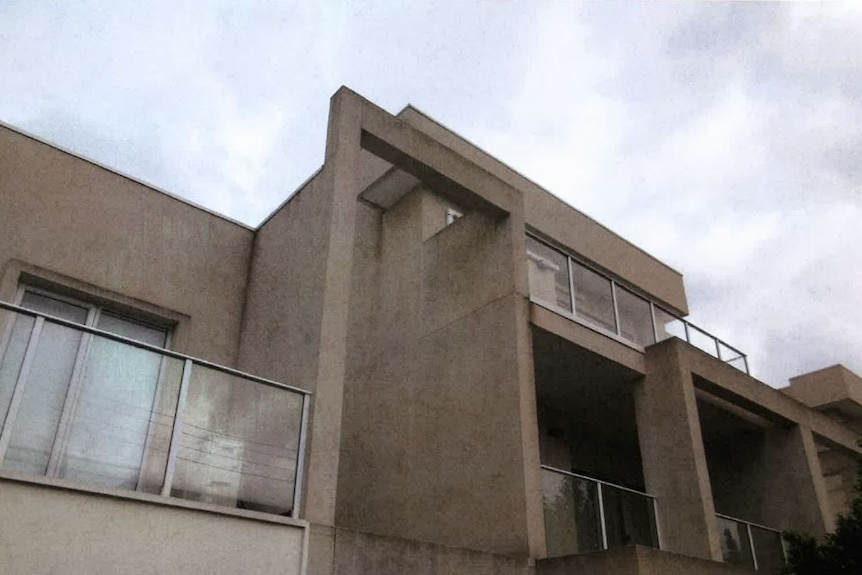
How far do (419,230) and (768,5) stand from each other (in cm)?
925

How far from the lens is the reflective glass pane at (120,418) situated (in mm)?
5160

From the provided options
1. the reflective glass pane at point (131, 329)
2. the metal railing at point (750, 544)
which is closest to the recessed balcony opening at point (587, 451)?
the metal railing at point (750, 544)

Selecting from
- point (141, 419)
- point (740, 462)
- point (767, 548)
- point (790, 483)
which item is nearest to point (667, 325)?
point (740, 462)

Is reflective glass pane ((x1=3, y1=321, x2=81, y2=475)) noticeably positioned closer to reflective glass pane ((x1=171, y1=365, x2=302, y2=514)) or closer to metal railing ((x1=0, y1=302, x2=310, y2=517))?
metal railing ((x1=0, y1=302, x2=310, y2=517))

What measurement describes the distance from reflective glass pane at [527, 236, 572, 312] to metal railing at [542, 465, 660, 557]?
8.48 ft

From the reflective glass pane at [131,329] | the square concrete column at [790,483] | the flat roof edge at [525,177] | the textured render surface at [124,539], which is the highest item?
the flat roof edge at [525,177]

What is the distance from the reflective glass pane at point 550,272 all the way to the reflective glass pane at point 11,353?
6629 millimetres

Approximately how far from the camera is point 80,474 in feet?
16.8

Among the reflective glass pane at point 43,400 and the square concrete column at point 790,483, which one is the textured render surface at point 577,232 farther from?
the reflective glass pane at point 43,400

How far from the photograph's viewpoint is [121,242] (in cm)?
880

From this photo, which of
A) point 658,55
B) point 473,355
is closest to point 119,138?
point 658,55

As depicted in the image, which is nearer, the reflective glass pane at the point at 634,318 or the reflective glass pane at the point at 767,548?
the reflective glass pane at the point at 767,548

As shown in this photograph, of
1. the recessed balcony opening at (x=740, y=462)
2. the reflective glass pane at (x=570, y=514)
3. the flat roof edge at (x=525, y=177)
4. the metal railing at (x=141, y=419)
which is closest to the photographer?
the metal railing at (x=141, y=419)

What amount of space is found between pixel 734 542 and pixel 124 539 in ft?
28.2
